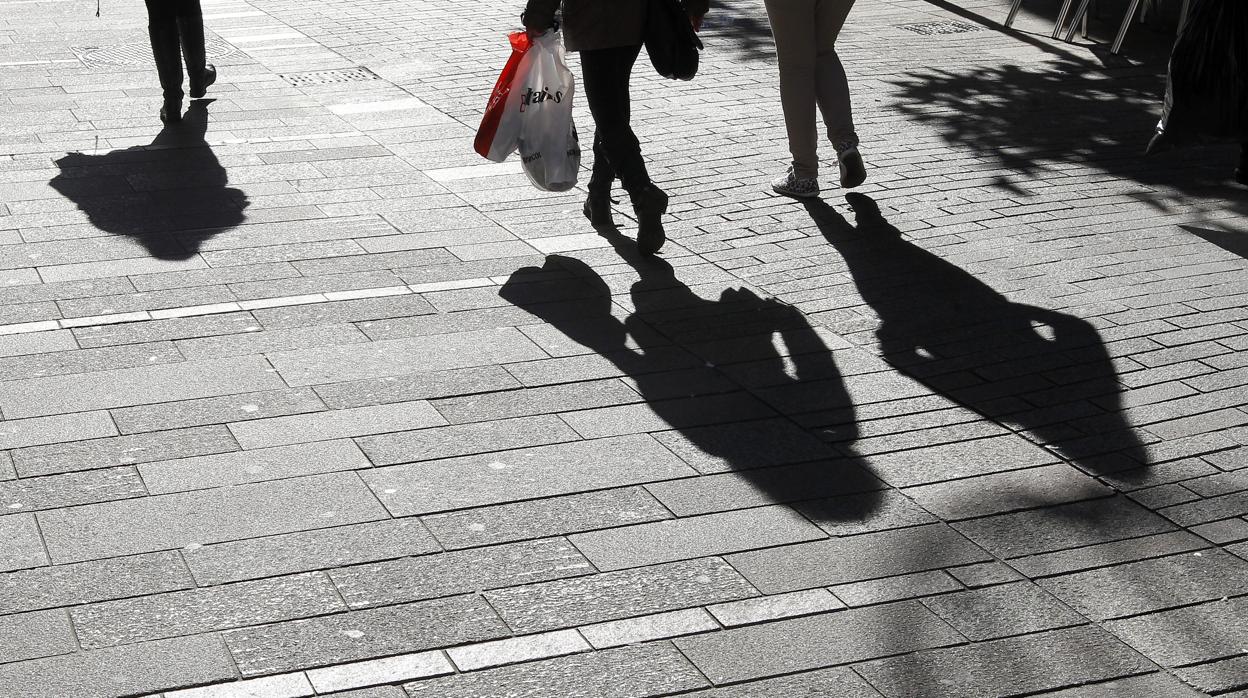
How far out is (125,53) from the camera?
1168 centimetres

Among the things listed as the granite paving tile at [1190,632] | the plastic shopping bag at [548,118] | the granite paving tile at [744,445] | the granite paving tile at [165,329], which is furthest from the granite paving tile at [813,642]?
the plastic shopping bag at [548,118]

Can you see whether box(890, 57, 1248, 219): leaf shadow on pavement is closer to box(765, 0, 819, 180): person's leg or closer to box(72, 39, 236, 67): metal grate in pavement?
box(765, 0, 819, 180): person's leg

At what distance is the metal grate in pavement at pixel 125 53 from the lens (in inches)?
446

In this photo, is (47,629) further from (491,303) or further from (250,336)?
(491,303)

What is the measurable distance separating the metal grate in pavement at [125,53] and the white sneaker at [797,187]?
5449 millimetres

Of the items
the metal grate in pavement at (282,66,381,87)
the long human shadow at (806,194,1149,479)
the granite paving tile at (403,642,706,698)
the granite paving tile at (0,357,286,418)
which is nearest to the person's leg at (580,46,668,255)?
the long human shadow at (806,194,1149,479)

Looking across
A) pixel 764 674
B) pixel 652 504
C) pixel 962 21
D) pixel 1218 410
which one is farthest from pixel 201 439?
pixel 962 21

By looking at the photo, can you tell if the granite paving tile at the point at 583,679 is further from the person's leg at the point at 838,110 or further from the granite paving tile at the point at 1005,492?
the person's leg at the point at 838,110

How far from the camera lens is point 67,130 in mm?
9195

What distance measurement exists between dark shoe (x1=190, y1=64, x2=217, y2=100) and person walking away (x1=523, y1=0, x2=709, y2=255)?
3866mm

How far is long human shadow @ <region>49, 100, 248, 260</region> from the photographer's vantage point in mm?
7188

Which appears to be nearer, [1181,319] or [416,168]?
[1181,319]

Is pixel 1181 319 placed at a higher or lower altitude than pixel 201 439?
higher

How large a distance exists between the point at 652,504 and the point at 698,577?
46cm
